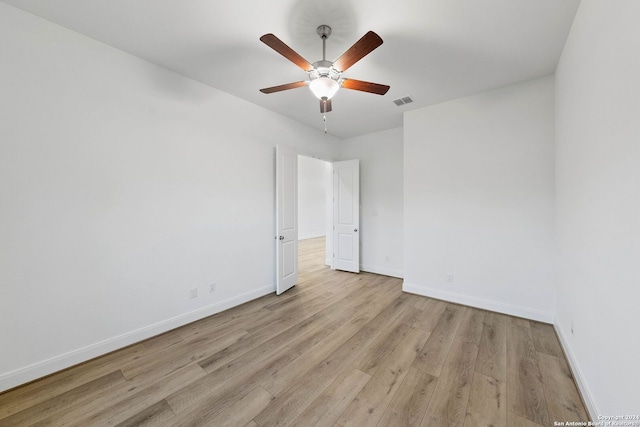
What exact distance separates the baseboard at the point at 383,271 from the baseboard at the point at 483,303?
30.2 inches

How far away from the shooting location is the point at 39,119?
1.94 metres

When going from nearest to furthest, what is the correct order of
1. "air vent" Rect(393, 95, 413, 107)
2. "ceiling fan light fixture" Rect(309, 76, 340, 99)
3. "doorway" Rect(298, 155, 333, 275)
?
"ceiling fan light fixture" Rect(309, 76, 340, 99) < "air vent" Rect(393, 95, 413, 107) < "doorway" Rect(298, 155, 333, 275)

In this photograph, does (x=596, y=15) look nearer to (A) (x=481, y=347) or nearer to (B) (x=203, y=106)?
(A) (x=481, y=347)

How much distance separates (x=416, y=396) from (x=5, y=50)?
4098 mm

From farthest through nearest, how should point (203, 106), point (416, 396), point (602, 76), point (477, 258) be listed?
point (477, 258)
point (203, 106)
point (416, 396)
point (602, 76)

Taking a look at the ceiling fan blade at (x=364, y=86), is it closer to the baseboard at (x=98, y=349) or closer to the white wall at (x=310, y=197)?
the baseboard at (x=98, y=349)

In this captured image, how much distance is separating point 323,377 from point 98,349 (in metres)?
2.12

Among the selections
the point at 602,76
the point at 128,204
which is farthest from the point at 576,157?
the point at 128,204

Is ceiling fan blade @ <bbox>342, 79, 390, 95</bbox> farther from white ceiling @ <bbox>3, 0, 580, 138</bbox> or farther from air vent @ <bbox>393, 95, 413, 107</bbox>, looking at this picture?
air vent @ <bbox>393, 95, 413, 107</bbox>

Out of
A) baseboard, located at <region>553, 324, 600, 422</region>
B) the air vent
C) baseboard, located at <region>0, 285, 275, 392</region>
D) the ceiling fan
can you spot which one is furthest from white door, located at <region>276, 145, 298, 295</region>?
baseboard, located at <region>553, 324, 600, 422</region>

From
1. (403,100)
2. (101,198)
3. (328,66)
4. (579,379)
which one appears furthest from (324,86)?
(579,379)

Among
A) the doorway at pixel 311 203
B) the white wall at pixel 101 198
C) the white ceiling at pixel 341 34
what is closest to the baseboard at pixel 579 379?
the white ceiling at pixel 341 34

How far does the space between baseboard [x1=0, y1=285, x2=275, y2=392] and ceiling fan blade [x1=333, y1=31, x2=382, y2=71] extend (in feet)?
10.1

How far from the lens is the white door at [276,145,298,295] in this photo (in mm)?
3750
